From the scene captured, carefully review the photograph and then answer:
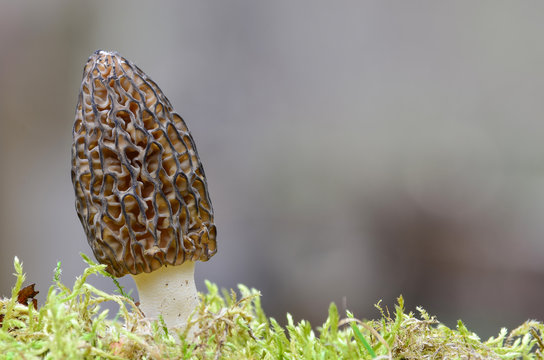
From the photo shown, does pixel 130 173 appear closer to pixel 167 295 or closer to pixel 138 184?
pixel 138 184

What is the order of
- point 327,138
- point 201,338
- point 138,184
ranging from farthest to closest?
point 327,138 → point 138,184 → point 201,338

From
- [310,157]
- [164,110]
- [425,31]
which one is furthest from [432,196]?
[164,110]

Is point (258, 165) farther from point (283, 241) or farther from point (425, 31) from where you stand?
point (425, 31)

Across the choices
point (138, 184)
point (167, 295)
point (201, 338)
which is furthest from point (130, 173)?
point (201, 338)

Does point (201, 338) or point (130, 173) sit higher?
point (130, 173)

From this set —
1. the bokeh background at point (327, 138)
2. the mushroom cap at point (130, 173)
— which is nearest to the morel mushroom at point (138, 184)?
the mushroom cap at point (130, 173)

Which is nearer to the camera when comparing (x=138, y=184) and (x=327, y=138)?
Result: (x=138, y=184)
